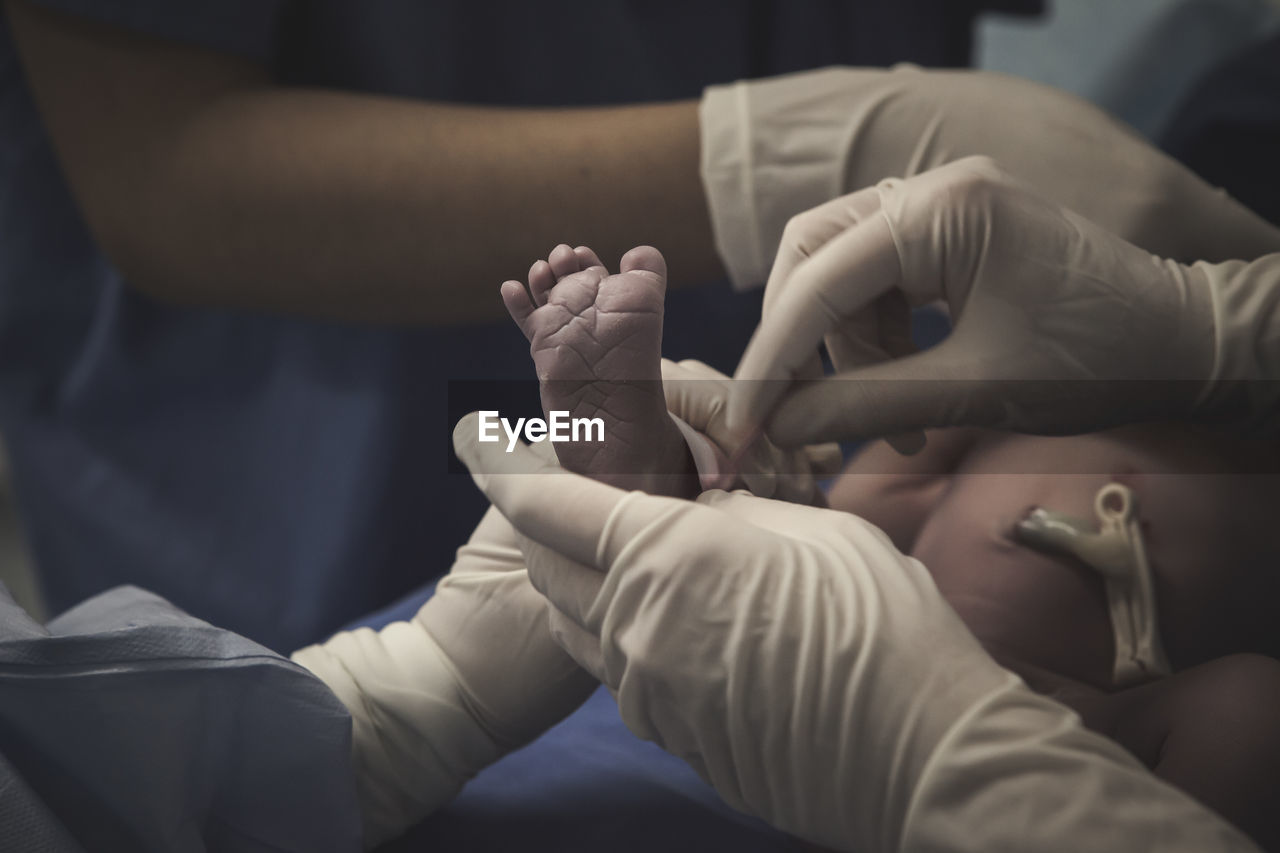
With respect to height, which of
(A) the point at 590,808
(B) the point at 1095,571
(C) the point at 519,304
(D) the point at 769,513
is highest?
(C) the point at 519,304

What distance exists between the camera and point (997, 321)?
62 centimetres

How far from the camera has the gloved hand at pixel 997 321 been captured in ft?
1.97

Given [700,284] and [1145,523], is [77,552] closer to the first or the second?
[700,284]

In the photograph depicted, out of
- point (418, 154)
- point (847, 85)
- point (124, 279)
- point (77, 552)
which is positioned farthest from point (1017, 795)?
point (77, 552)

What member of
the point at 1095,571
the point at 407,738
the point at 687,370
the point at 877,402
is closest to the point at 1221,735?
the point at 1095,571

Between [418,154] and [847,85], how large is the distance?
393 mm

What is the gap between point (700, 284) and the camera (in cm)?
76

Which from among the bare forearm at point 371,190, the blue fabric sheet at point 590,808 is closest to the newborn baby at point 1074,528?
the blue fabric sheet at point 590,808

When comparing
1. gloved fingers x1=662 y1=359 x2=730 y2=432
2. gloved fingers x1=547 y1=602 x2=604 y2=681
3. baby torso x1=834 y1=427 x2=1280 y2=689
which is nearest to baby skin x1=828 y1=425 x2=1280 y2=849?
baby torso x1=834 y1=427 x2=1280 y2=689

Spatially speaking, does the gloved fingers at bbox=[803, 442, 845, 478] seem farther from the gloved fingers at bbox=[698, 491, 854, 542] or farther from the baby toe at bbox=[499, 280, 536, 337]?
the baby toe at bbox=[499, 280, 536, 337]

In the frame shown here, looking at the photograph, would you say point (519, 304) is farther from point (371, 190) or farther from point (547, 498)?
point (371, 190)

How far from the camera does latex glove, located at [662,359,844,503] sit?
59 cm

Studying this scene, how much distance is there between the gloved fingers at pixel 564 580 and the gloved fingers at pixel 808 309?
14cm

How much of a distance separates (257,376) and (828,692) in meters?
0.84
